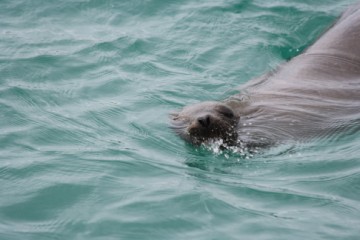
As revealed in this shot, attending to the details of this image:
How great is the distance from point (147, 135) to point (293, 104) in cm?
155

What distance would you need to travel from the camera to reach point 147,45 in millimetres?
9945

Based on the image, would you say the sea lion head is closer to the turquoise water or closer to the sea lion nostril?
the sea lion nostril

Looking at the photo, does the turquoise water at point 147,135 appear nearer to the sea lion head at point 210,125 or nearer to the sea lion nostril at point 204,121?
the sea lion head at point 210,125

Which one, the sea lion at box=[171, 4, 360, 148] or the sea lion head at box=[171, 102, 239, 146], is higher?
the sea lion at box=[171, 4, 360, 148]

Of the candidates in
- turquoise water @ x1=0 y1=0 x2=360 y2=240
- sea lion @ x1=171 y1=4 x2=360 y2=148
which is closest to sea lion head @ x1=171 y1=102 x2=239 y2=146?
sea lion @ x1=171 y1=4 x2=360 y2=148

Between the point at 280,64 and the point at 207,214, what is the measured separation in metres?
4.02

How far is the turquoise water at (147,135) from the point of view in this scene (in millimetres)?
5301

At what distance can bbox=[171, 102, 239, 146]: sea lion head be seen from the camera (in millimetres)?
6203

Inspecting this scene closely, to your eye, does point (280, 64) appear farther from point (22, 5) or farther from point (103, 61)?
point (22, 5)

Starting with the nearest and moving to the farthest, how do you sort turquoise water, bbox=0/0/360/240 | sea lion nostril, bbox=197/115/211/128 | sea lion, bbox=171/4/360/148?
1. turquoise water, bbox=0/0/360/240
2. sea lion nostril, bbox=197/115/211/128
3. sea lion, bbox=171/4/360/148

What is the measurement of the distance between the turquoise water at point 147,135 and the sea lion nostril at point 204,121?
0.27m

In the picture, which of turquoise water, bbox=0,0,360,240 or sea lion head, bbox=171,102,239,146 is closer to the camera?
turquoise water, bbox=0,0,360,240

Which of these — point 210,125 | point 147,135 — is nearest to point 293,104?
point 210,125

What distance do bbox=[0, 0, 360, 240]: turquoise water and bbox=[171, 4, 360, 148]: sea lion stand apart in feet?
0.64
